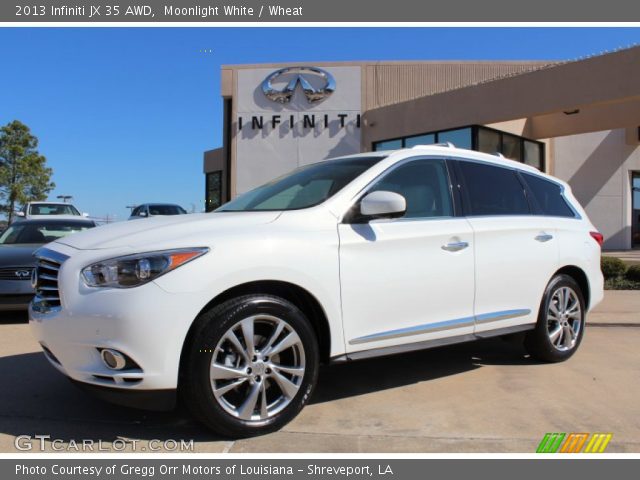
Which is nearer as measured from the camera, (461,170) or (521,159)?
(461,170)

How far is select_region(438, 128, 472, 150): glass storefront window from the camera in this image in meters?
16.8

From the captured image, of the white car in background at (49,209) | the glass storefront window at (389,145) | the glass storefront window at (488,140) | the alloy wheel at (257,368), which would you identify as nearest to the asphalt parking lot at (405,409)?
the alloy wheel at (257,368)

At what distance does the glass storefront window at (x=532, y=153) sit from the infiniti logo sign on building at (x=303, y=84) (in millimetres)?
7307

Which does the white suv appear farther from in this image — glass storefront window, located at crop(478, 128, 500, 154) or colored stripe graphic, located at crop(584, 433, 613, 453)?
glass storefront window, located at crop(478, 128, 500, 154)

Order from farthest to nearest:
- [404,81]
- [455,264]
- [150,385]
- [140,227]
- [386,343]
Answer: [404,81], [455,264], [386,343], [140,227], [150,385]

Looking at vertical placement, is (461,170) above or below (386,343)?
above

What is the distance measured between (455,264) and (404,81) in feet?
58.6

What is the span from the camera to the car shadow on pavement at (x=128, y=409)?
11.1 feet

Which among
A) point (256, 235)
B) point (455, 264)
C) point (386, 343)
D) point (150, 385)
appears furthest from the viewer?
point (455, 264)

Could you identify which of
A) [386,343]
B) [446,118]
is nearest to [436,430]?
[386,343]

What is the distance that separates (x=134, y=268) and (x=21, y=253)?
4912 millimetres

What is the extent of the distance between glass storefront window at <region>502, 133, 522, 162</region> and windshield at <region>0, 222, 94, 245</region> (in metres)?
13.3

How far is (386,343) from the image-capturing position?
3730mm

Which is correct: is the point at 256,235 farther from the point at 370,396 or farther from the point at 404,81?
the point at 404,81
